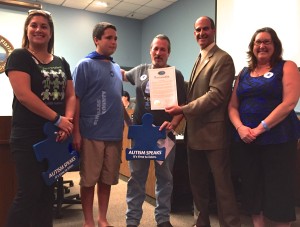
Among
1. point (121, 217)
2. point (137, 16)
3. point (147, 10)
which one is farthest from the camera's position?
point (137, 16)

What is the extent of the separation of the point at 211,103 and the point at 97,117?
725 mm

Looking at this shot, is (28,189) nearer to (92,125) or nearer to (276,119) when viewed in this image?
(92,125)

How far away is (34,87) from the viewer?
4.76 feet

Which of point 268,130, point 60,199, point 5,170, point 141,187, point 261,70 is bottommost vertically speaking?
point 60,199

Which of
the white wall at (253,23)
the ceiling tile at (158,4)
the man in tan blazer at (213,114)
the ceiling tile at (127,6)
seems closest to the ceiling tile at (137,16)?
the ceiling tile at (127,6)

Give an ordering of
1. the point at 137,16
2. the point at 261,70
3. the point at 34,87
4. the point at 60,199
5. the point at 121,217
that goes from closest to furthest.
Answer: the point at 34,87 → the point at 261,70 → the point at 121,217 → the point at 60,199 → the point at 137,16

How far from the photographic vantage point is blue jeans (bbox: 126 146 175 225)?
6.53 ft

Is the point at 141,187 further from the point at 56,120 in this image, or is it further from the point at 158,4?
the point at 158,4

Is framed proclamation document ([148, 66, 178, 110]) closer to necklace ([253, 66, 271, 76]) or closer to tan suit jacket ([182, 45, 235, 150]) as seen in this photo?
tan suit jacket ([182, 45, 235, 150])

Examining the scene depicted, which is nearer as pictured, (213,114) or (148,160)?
(213,114)

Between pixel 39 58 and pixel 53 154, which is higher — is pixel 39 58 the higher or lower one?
the higher one

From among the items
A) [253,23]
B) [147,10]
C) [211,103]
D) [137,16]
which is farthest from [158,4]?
[211,103]

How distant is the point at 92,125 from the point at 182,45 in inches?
153

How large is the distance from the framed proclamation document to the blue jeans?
1.34ft
